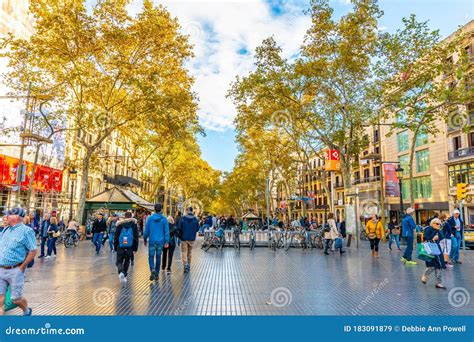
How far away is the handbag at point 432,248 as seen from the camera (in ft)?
25.9

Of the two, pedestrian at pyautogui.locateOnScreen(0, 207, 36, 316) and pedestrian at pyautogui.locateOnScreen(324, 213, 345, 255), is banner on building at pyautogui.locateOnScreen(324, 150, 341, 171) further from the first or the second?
pedestrian at pyautogui.locateOnScreen(0, 207, 36, 316)

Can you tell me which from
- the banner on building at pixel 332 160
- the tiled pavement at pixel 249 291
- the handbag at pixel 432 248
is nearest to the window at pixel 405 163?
the banner on building at pixel 332 160

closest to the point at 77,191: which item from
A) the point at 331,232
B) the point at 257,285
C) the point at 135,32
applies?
the point at 135,32

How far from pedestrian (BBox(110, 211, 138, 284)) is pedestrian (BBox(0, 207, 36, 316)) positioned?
319cm

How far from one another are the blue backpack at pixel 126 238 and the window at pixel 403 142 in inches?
1537

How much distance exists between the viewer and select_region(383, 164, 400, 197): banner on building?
2664 centimetres

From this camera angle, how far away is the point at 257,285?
26.8 feet

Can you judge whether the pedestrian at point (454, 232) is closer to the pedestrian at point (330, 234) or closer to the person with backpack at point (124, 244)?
the pedestrian at point (330, 234)

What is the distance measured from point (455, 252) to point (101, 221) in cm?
1414

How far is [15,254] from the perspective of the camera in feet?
16.3

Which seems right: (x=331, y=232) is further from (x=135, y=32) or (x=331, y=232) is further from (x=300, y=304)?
(x=135, y=32)

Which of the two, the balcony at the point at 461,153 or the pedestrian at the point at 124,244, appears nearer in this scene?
the pedestrian at the point at 124,244

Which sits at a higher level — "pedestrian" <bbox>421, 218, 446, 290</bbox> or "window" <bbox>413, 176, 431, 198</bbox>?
"window" <bbox>413, 176, 431, 198</bbox>

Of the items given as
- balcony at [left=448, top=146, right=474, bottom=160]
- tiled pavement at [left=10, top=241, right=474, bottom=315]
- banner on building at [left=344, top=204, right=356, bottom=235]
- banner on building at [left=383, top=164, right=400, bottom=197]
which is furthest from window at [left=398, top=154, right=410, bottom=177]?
tiled pavement at [left=10, top=241, right=474, bottom=315]
